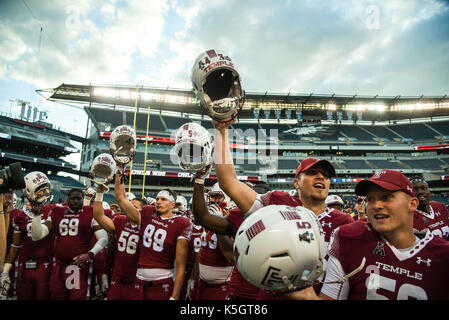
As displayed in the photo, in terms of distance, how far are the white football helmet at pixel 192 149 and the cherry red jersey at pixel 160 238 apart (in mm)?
1676

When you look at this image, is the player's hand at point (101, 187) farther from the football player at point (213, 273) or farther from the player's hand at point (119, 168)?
the football player at point (213, 273)

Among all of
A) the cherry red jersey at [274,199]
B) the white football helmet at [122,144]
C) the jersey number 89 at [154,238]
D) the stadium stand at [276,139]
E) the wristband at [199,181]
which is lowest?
the jersey number 89 at [154,238]

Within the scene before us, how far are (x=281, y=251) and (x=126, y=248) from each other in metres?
3.42

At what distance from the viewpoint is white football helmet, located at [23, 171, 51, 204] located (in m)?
3.32

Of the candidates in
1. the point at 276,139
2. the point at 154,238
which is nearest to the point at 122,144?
the point at 154,238

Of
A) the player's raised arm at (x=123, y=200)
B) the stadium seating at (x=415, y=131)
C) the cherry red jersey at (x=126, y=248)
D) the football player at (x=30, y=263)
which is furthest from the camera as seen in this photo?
the stadium seating at (x=415, y=131)

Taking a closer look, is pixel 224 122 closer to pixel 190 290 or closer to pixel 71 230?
pixel 190 290

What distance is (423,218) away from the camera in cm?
365

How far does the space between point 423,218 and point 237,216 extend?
3037mm

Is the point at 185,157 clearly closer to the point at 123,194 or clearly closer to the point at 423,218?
the point at 123,194

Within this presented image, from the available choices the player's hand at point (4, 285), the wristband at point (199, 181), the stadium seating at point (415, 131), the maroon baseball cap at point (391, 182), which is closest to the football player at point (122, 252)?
the player's hand at point (4, 285)

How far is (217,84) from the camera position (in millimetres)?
1686

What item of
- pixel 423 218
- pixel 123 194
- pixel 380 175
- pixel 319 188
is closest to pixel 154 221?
pixel 123 194

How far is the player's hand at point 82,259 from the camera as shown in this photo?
371cm
